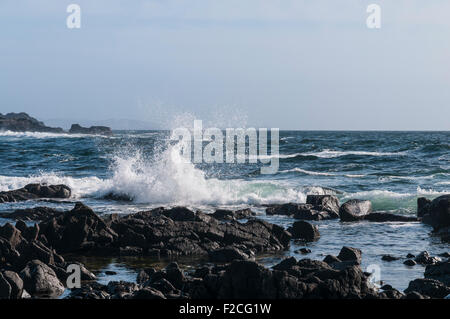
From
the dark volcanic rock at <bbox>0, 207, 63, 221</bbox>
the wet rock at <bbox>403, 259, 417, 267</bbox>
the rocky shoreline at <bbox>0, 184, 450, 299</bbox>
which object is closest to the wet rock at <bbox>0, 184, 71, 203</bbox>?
the dark volcanic rock at <bbox>0, 207, 63, 221</bbox>

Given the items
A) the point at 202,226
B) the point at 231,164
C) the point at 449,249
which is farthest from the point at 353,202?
the point at 231,164

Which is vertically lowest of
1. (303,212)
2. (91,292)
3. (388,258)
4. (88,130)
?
(88,130)

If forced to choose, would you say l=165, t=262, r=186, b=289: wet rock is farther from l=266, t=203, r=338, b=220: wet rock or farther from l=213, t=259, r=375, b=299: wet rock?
l=266, t=203, r=338, b=220: wet rock

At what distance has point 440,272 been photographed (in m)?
10.1

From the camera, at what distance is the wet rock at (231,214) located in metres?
17.5

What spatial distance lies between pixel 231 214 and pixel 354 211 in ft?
11.0

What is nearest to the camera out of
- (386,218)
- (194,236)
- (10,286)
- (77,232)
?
(10,286)

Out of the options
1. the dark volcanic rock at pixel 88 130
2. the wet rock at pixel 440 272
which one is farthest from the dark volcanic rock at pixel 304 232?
the dark volcanic rock at pixel 88 130

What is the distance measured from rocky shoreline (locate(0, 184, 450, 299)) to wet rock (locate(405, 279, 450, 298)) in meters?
0.01

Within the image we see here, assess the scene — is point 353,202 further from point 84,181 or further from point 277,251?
point 84,181

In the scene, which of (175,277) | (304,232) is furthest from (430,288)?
(304,232)

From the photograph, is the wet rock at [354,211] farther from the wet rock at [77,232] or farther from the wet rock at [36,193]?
the wet rock at [36,193]

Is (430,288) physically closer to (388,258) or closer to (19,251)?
(388,258)

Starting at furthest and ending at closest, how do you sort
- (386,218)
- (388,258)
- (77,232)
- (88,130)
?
1. (88,130)
2. (386,218)
3. (77,232)
4. (388,258)
